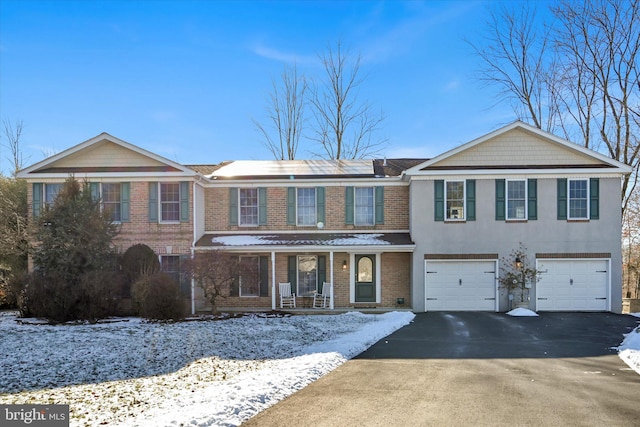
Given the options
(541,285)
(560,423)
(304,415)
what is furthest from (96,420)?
(541,285)

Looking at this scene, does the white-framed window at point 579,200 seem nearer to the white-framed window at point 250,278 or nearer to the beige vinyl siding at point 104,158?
the white-framed window at point 250,278

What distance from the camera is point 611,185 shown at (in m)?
20.0

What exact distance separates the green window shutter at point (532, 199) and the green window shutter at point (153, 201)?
1369cm

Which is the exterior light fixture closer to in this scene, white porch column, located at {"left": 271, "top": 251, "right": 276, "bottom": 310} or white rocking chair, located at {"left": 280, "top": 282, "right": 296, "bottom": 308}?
white rocking chair, located at {"left": 280, "top": 282, "right": 296, "bottom": 308}

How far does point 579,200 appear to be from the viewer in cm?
2005

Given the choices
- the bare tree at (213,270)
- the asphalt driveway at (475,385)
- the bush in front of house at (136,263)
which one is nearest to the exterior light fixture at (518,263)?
the asphalt driveway at (475,385)

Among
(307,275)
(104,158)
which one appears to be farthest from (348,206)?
(104,158)

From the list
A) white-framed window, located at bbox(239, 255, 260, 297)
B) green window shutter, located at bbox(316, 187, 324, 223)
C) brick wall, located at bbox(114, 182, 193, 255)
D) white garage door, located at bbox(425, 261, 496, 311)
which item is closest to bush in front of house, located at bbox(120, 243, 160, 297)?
brick wall, located at bbox(114, 182, 193, 255)

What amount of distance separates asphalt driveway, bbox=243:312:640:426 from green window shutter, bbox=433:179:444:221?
609cm

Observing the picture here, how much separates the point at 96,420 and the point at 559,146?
18.4m

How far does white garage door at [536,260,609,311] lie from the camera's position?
19953 mm

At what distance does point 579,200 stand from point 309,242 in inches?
392

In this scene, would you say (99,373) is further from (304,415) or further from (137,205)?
(137,205)

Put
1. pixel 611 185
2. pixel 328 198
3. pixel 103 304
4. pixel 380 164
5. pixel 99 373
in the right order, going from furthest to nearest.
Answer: pixel 380 164
pixel 328 198
pixel 611 185
pixel 103 304
pixel 99 373
